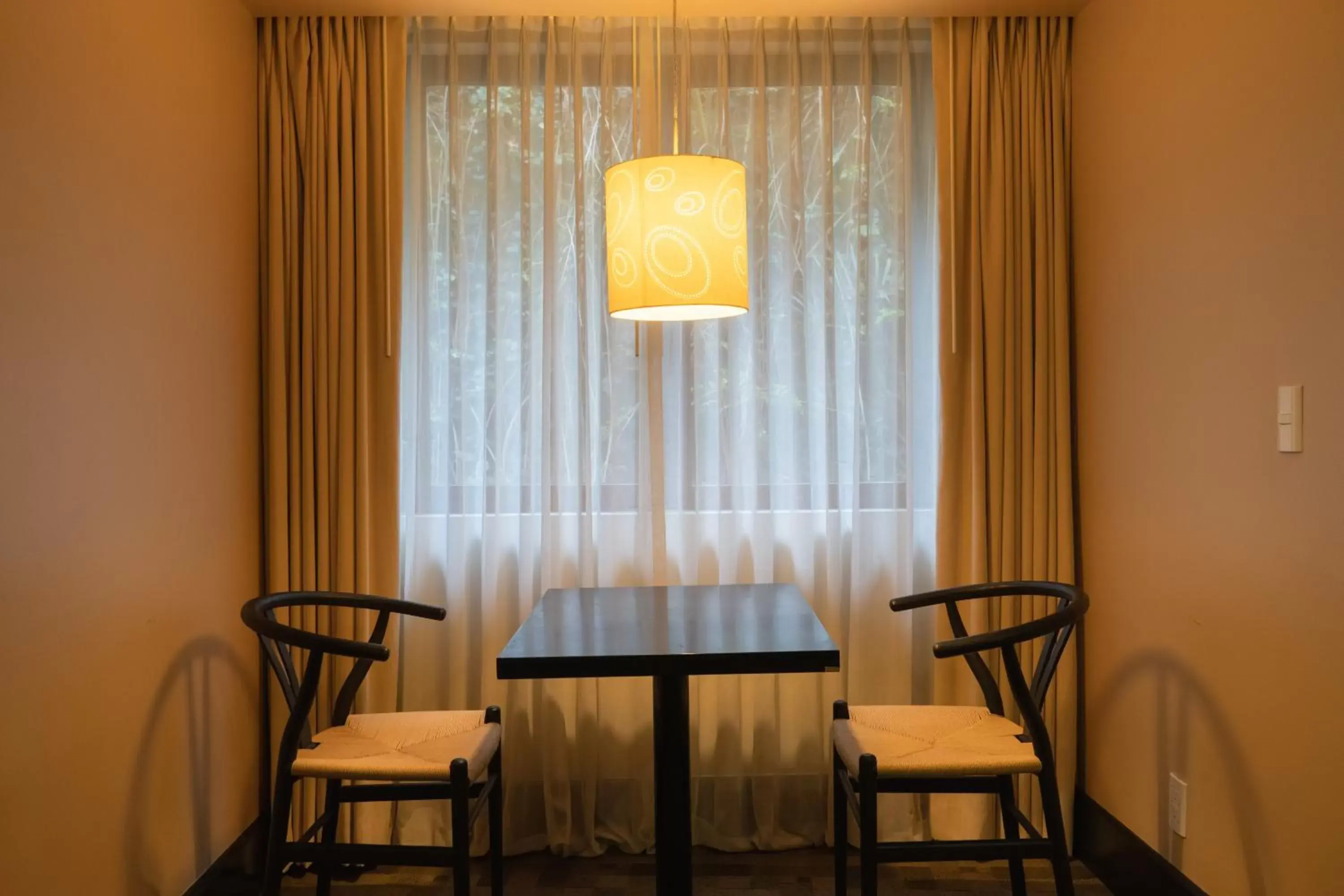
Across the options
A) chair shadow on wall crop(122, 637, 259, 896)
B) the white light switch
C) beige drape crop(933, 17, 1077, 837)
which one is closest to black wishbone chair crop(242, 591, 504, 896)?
chair shadow on wall crop(122, 637, 259, 896)

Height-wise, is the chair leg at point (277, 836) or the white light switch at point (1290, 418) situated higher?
the white light switch at point (1290, 418)

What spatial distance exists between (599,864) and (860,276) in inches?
73.1

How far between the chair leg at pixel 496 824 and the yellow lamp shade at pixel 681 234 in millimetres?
1113

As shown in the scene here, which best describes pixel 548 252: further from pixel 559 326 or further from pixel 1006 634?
pixel 1006 634

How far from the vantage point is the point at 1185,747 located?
2338mm

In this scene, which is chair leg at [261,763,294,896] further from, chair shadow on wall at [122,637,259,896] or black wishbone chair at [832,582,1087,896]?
black wishbone chair at [832,582,1087,896]

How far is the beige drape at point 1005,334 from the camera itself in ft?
9.31

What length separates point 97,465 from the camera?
2.02 metres

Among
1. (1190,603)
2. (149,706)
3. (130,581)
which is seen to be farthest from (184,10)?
(1190,603)

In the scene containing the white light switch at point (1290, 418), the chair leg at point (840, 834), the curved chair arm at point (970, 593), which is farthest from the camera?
the curved chair arm at point (970, 593)

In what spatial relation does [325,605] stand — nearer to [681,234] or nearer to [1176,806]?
[681,234]

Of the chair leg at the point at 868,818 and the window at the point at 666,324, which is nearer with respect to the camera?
the chair leg at the point at 868,818

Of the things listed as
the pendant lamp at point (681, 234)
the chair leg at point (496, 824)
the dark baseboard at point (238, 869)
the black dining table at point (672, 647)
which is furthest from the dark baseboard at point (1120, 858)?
the dark baseboard at point (238, 869)

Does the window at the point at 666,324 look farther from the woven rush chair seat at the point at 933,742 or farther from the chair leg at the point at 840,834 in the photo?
the chair leg at the point at 840,834
